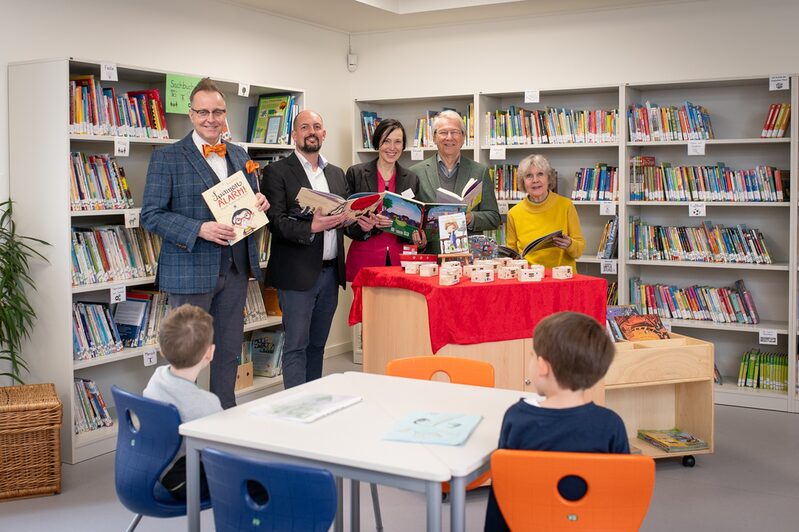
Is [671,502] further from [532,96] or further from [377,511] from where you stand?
[532,96]

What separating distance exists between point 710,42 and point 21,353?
4.90 meters

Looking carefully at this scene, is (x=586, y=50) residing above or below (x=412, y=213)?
above

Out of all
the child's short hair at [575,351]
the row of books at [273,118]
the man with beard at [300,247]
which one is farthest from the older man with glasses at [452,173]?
the child's short hair at [575,351]

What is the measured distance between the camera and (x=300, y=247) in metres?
4.45

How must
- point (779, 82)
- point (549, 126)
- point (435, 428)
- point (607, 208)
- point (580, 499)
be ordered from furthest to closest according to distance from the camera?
point (549, 126) < point (607, 208) < point (779, 82) < point (435, 428) < point (580, 499)

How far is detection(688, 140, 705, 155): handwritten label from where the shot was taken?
554 cm

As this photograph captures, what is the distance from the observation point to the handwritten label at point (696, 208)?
5.57m

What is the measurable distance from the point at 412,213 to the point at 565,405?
2.26 meters

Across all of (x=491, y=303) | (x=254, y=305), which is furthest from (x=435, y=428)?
(x=254, y=305)

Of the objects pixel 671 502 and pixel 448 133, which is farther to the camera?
pixel 448 133

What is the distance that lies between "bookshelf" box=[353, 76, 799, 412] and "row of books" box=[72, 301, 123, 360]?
9.97ft

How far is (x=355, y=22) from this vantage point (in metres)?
6.75

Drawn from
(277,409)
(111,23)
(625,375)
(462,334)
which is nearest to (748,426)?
(625,375)

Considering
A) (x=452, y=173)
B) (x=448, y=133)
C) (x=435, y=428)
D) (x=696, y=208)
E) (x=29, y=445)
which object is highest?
(x=448, y=133)
